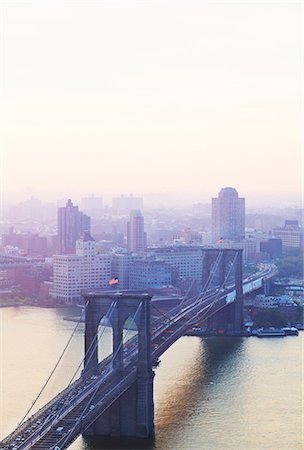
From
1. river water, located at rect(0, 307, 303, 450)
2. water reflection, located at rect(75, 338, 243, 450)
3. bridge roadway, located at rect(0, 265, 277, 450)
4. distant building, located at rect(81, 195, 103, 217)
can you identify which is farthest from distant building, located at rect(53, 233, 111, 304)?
distant building, located at rect(81, 195, 103, 217)

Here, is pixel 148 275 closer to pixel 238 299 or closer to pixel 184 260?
pixel 184 260

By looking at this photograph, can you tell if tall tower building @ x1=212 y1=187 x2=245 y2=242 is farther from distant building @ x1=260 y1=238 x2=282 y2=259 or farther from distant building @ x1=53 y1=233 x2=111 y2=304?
distant building @ x1=53 y1=233 x2=111 y2=304

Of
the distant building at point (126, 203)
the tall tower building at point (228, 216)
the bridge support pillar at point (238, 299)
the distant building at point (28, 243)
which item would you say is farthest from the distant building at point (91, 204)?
the bridge support pillar at point (238, 299)

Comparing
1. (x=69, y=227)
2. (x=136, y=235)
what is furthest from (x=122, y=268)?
(x=69, y=227)

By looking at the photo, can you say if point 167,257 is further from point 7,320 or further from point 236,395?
point 236,395

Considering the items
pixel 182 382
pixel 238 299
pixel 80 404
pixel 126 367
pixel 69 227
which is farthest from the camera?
pixel 69 227
